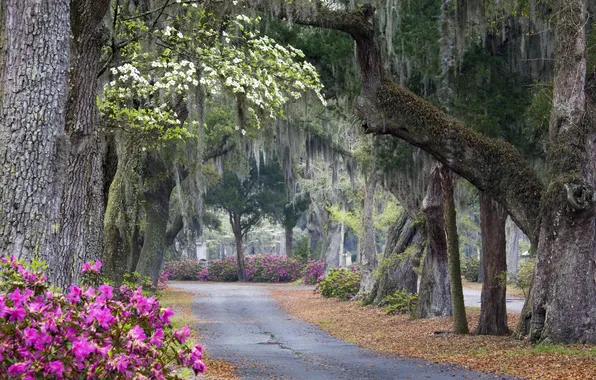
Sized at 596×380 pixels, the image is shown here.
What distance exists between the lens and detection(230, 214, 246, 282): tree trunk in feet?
175

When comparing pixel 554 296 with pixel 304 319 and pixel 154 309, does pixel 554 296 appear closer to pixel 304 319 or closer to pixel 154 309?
pixel 154 309

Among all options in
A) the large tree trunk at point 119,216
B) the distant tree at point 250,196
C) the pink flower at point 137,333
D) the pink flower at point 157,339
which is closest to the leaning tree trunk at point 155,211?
the large tree trunk at point 119,216

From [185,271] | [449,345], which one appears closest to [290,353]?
[449,345]

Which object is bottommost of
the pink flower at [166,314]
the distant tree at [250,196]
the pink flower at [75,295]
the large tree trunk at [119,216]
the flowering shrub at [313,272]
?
the flowering shrub at [313,272]

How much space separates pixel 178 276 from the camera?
190 feet

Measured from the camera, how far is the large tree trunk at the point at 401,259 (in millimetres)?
25422

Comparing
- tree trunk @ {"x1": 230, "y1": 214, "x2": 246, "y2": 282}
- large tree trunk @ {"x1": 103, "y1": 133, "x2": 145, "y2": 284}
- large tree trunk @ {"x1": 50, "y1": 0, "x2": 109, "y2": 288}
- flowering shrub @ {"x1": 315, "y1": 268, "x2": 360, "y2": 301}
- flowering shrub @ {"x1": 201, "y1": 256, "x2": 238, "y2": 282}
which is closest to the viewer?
large tree trunk @ {"x1": 50, "y1": 0, "x2": 109, "y2": 288}

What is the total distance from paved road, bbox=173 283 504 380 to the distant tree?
25.1 m

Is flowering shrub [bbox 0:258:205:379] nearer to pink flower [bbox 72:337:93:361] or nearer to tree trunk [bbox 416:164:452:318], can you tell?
pink flower [bbox 72:337:93:361]

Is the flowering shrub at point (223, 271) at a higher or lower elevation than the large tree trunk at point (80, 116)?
lower

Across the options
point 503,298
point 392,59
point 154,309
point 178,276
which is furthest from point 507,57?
point 178,276

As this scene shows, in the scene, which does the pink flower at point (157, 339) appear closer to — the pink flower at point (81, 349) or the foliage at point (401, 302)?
the pink flower at point (81, 349)

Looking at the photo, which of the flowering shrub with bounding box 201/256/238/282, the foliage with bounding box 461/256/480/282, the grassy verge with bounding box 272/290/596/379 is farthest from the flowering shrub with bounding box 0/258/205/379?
the flowering shrub with bounding box 201/256/238/282

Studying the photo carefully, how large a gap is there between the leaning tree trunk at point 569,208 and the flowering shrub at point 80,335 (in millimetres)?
9769
